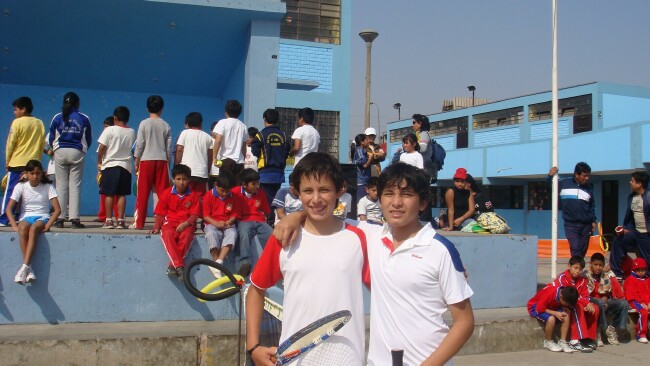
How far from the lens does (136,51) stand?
10680 millimetres

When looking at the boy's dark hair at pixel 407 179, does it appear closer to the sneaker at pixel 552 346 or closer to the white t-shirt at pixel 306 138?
the sneaker at pixel 552 346

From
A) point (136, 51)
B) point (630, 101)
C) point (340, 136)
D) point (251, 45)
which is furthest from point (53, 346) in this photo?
point (630, 101)

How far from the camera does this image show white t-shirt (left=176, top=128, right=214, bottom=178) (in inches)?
285

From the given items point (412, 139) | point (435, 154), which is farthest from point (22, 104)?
point (435, 154)

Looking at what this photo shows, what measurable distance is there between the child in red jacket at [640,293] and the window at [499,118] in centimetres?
2367

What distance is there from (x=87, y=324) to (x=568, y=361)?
465 centimetres

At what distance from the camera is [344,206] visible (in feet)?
23.2

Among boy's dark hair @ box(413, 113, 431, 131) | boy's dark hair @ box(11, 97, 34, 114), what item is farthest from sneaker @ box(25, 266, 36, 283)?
boy's dark hair @ box(413, 113, 431, 131)

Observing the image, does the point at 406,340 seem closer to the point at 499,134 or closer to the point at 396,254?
the point at 396,254

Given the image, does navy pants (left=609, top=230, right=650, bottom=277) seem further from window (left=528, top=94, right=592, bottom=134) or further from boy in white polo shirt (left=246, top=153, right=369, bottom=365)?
window (left=528, top=94, right=592, bottom=134)

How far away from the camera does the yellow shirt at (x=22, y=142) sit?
6.93m

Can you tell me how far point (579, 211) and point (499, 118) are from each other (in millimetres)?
24643

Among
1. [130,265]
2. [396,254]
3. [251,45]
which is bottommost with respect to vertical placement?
[130,265]

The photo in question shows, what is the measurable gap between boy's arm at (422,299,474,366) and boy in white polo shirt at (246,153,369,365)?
1.05 ft
